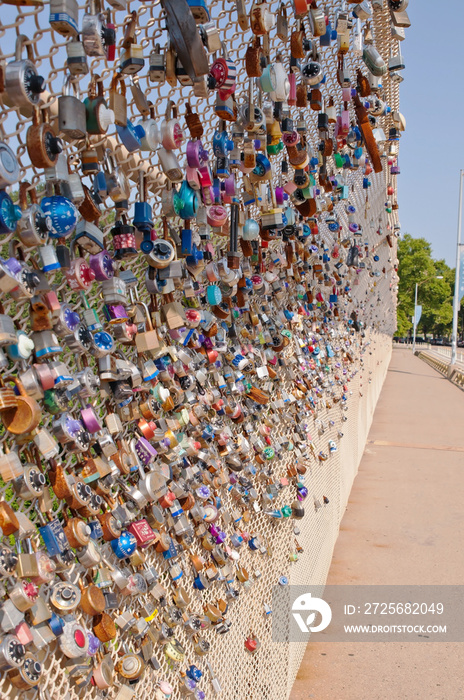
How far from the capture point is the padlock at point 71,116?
1074mm

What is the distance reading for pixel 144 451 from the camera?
1.55 m

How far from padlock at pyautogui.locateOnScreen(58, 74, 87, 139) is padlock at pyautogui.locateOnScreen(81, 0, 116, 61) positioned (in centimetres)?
10

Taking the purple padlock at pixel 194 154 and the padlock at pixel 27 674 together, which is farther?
the purple padlock at pixel 194 154

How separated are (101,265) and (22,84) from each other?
0.40 meters

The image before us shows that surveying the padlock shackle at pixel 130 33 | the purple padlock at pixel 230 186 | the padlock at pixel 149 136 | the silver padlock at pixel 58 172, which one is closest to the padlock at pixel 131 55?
the padlock shackle at pixel 130 33

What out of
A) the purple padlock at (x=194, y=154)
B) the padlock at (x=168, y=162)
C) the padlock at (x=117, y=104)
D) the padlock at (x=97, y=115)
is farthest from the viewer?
the purple padlock at (x=194, y=154)

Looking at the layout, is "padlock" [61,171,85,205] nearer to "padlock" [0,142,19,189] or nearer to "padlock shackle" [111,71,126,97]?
"padlock" [0,142,19,189]

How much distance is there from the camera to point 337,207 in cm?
445

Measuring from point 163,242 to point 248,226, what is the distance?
625 mm

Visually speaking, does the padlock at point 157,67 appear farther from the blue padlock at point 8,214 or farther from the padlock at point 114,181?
the blue padlock at point 8,214

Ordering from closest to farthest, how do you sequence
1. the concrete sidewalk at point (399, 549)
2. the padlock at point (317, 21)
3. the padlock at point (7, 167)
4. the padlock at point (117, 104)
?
the padlock at point (7, 167), the padlock at point (117, 104), the padlock at point (317, 21), the concrete sidewalk at point (399, 549)

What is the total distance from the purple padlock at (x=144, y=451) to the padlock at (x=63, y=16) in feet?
3.14

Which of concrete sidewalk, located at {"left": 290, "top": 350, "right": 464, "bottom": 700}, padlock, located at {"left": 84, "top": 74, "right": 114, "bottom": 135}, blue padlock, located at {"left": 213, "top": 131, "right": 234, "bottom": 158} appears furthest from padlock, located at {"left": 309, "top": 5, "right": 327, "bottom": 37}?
concrete sidewalk, located at {"left": 290, "top": 350, "right": 464, "bottom": 700}

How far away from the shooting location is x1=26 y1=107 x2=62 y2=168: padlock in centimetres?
101
